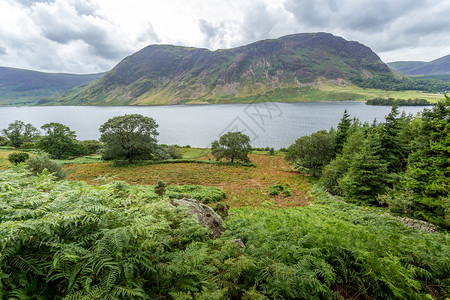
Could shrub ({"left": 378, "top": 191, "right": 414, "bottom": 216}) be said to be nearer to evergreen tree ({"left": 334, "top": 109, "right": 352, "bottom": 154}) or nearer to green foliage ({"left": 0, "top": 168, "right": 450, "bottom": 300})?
green foliage ({"left": 0, "top": 168, "right": 450, "bottom": 300})

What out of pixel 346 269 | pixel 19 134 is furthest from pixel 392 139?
pixel 19 134

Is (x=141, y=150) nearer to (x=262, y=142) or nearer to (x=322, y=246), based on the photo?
(x=322, y=246)

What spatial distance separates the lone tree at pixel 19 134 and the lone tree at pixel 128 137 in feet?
114

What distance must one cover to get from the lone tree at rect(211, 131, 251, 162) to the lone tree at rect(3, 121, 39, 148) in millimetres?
51543

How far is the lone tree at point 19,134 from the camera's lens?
151 ft

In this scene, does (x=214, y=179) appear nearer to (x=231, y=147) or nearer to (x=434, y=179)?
(x=231, y=147)

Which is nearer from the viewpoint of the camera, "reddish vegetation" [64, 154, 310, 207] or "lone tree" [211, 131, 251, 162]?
"reddish vegetation" [64, 154, 310, 207]

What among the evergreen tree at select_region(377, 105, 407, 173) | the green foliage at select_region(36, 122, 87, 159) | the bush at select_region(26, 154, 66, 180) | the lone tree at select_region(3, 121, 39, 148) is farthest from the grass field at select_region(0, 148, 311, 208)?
the lone tree at select_region(3, 121, 39, 148)

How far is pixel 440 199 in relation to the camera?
33.3 ft

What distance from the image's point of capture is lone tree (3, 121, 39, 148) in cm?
4607

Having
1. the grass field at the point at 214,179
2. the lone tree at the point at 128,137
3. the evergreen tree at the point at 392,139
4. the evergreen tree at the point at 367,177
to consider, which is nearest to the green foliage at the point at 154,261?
the evergreen tree at the point at 367,177

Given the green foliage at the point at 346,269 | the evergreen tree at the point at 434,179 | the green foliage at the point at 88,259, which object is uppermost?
the green foliage at the point at 88,259

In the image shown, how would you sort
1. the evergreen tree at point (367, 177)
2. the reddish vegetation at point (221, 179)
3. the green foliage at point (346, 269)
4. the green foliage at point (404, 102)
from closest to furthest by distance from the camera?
the green foliage at point (346, 269)
the evergreen tree at point (367, 177)
the reddish vegetation at point (221, 179)
the green foliage at point (404, 102)

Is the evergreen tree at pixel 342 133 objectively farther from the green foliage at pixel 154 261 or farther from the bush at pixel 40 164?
the bush at pixel 40 164
